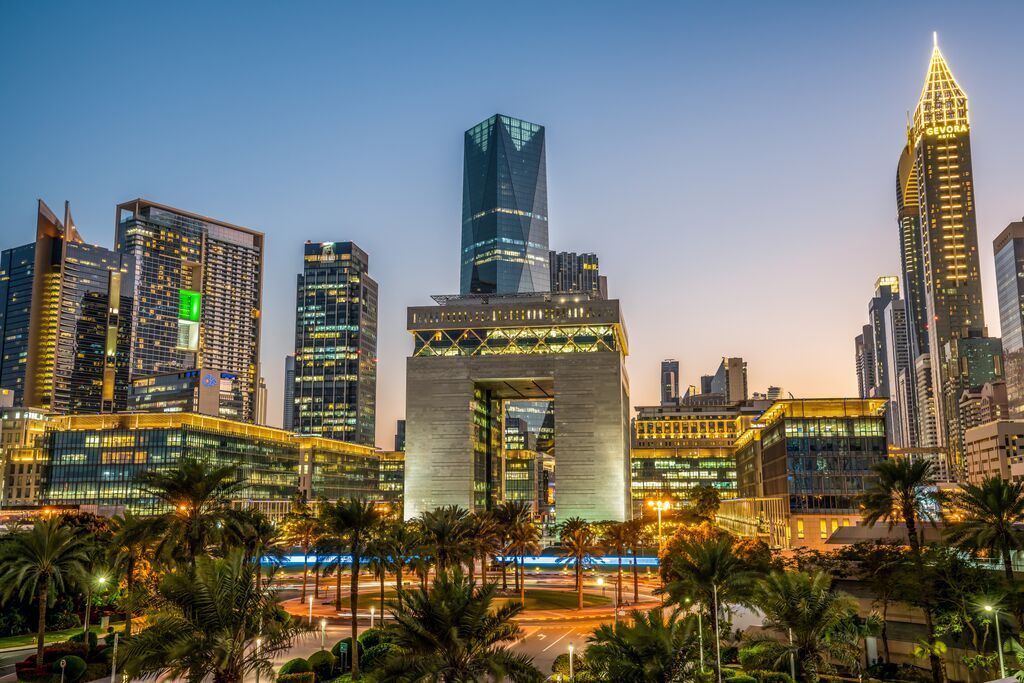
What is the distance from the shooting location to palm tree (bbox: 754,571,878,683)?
140 ft

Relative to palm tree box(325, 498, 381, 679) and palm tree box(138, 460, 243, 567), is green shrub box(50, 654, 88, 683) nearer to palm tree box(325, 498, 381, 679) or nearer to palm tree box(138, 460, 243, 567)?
palm tree box(138, 460, 243, 567)

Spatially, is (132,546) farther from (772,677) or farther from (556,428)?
(556,428)

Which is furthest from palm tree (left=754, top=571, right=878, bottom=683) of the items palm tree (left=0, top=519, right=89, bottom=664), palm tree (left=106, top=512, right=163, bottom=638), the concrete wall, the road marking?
the concrete wall

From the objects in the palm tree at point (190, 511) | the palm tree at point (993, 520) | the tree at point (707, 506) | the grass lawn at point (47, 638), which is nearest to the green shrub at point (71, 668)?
the palm tree at point (190, 511)

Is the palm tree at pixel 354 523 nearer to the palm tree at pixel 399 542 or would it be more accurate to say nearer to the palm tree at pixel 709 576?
the palm tree at pixel 399 542

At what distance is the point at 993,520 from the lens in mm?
46031

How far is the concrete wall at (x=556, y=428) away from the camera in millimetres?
171375

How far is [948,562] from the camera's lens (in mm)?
47531

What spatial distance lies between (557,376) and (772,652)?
134 meters

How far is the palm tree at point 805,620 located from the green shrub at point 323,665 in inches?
999

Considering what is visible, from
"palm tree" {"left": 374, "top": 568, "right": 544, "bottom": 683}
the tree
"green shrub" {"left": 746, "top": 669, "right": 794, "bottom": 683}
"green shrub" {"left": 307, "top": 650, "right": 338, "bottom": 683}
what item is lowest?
"green shrub" {"left": 307, "top": 650, "right": 338, "bottom": 683}

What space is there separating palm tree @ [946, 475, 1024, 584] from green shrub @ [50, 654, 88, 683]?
166ft

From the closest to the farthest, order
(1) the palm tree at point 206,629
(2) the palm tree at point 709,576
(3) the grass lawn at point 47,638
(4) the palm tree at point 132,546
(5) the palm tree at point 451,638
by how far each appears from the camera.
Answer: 1. (1) the palm tree at point 206,629
2. (5) the palm tree at point 451,638
3. (2) the palm tree at point 709,576
4. (4) the palm tree at point 132,546
5. (3) the grass lawn at point 47,638

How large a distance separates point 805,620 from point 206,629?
97.1ft
